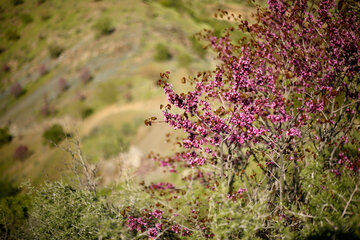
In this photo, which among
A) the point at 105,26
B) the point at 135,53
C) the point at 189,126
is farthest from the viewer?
the point at 105,26

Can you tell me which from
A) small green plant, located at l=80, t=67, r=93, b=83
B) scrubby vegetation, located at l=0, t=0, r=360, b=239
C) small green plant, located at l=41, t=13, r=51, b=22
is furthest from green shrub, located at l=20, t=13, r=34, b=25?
scrubby vegetation, located at l=0, t=0, r=360, b=239

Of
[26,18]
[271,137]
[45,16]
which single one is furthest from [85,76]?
[271,137]

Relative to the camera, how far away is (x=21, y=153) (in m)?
24.2

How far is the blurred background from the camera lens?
19.1 m

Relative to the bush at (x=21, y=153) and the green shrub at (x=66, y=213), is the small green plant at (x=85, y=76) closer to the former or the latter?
the bush at (x=21, y=153)

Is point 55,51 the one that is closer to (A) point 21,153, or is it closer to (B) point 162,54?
(A) point 21,153

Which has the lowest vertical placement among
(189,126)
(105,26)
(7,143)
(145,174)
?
(7,143)

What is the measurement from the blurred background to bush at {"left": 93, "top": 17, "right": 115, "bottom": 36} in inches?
8.0

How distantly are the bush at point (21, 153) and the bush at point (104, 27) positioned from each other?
2366 centimetres

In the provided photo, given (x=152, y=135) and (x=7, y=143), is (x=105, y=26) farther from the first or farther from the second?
(x=152, y=135)

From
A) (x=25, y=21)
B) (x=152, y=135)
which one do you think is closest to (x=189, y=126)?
(x=152, y=135)

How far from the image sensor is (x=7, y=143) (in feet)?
89.7

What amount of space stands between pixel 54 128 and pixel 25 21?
130 feet

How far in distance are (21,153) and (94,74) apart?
14.4 meters
